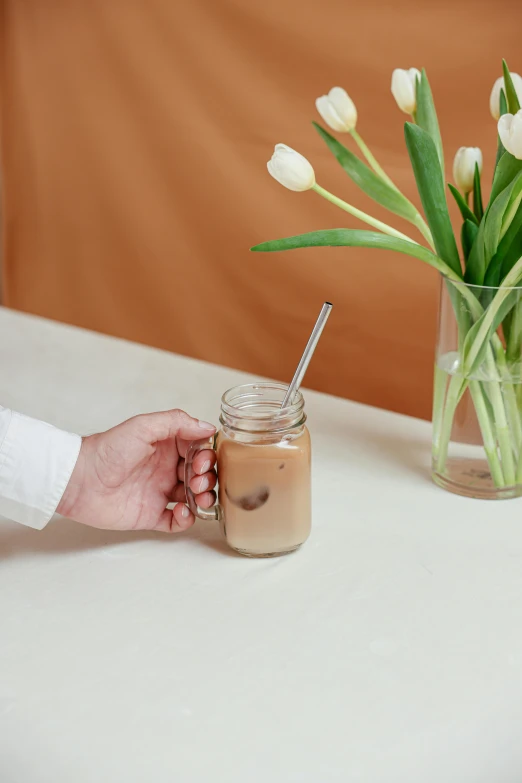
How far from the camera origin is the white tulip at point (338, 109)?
113 cm

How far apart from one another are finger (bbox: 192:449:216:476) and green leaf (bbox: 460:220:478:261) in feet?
1.25

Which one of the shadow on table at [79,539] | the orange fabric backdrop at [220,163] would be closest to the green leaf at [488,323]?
the shadow on table at [79,539]

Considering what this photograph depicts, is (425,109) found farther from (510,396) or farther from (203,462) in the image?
(203,462)

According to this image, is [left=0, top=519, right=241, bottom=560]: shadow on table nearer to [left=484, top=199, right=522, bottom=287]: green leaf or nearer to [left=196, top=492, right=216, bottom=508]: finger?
[left=196, top=492, right=216, bottom=508]: finger

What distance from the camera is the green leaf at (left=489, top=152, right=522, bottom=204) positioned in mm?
971

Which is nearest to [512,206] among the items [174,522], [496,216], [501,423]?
[496,216]

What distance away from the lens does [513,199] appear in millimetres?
975

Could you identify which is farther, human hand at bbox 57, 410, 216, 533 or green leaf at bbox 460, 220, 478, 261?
green leaf at bbox 460, 220, 478, 261

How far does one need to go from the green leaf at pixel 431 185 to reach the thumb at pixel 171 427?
0.34 m

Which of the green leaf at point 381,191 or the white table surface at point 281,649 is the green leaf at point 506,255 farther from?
the white table surface at point 281,649

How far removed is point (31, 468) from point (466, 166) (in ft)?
1.97

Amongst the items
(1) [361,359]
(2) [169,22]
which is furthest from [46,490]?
(2) [169,22]

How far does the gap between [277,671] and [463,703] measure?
150 mm

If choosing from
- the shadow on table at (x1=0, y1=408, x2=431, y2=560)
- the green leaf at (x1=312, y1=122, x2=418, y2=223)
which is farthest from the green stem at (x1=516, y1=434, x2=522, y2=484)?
the green leaf at (x1=312, y1=122, x2=418, y2=223)
